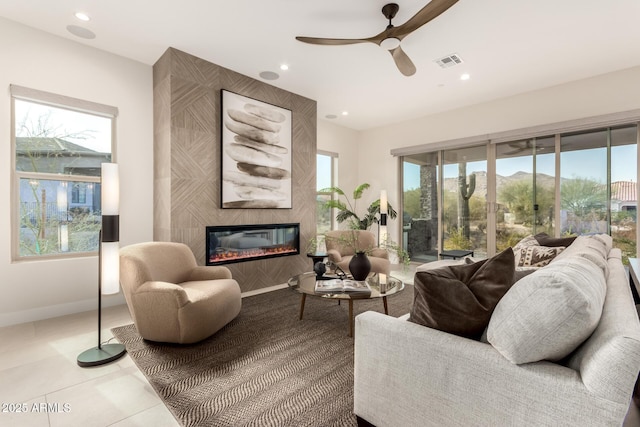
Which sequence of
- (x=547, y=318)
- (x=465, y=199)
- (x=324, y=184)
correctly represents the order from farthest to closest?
(x=324, y=184) < (x=465, y=199) < (x=547, y=318)

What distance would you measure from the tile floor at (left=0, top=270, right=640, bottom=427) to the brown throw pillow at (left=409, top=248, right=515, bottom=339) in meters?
0.69

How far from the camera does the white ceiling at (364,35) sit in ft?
8.76

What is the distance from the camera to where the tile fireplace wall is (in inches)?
135

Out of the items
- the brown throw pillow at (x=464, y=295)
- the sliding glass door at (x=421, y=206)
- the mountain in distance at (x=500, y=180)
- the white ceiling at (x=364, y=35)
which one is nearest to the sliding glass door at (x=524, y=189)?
the mountain in distance at (x=500, y=180)

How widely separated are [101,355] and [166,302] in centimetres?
57

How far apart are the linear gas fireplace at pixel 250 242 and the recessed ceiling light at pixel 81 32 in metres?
2.31

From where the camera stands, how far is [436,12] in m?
2.24

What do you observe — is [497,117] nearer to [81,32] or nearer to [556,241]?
[556,241]

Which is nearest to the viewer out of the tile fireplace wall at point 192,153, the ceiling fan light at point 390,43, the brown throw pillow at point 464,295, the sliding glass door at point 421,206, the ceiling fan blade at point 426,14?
the brown throw pillow at point 464,295

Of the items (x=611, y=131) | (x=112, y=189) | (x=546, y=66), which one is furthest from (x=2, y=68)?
(x=611, y=131)

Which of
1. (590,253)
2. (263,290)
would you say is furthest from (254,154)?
(590,253)

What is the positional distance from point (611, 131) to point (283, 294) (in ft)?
15.8

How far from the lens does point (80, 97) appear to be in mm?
3262

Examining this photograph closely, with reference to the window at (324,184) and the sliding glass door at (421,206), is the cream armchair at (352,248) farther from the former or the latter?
the sliding glass door at (421,206)
